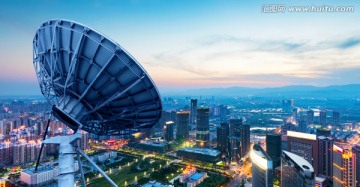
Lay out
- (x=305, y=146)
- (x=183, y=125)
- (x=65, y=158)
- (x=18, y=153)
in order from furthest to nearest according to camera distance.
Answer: (x=183, y=125)
(x=18, y=153)
(x=305, y=146)
(x=65, y=158)

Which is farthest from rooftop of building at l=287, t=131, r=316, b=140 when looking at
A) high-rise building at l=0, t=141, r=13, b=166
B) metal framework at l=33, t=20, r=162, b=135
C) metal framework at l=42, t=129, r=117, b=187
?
high-rise building at l=0, t=141, r=13, b=166

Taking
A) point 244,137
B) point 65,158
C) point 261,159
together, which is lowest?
point 244,137

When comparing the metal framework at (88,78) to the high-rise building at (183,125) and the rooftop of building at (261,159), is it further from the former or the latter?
the high-rise building at (183,125)

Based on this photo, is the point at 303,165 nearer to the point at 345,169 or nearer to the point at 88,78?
the point at 345,169

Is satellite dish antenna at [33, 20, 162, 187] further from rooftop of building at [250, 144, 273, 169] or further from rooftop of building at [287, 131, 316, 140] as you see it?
rooftop of building at [287, 131, 316, 140]

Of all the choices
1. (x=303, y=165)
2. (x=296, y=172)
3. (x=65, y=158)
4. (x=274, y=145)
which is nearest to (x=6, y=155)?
(x=65, y=158)

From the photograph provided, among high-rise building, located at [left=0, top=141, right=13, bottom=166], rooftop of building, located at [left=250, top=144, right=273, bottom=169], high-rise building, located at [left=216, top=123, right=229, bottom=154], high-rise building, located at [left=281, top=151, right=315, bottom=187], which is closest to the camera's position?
high-rise building, located at [left=281, top=151, right=315, bottom=187]

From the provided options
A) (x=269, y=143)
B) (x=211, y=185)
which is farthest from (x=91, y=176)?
(x=269, y=143)

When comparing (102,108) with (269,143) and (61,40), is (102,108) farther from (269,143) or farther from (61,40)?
(269,143)
